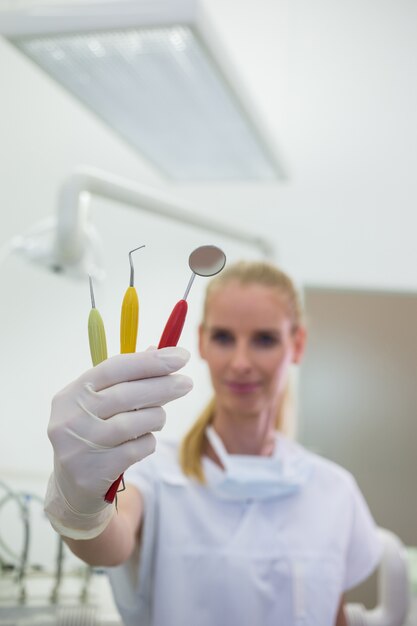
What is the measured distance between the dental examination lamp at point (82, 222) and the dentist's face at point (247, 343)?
0.24 metres

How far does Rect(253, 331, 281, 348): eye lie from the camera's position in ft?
2.98

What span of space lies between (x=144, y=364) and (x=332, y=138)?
6.49 feet

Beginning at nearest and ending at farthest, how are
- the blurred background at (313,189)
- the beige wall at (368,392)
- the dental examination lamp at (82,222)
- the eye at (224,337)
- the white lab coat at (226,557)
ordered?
the eye at (224,337), the white lab coat at (226,557), the dental examination lamp at (82,222), the blurred background at (313,189), the beige wall at (368,392)

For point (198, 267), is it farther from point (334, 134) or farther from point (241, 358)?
point (334, 134)

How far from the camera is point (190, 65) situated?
3.91ft

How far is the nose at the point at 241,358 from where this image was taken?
2.83 feet

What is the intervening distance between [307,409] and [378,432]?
0.82ft

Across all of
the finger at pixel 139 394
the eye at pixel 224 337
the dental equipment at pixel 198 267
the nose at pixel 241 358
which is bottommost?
the finger at pixel 139 394

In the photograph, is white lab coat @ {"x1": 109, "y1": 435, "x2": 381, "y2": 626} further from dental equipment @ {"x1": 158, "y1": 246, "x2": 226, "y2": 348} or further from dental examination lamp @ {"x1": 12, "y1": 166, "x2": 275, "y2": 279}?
dental equipment @ {"x1": 158, "y1": 246, "x2": 226, "y2": 348}

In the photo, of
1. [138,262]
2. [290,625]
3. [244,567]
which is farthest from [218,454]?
[138,262]

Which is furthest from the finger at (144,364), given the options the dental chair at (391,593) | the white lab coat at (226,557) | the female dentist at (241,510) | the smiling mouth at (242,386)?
the dental chair at (391,593)

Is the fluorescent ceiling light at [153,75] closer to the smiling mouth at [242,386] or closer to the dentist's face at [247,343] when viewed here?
the dentist's face at [247,343]

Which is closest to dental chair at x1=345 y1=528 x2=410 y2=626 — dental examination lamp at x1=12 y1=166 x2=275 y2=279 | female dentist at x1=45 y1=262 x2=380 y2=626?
female dentist at x1=45 y1=262 x2=380 y2=626

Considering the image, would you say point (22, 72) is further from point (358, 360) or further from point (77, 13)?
point (358, 360)
